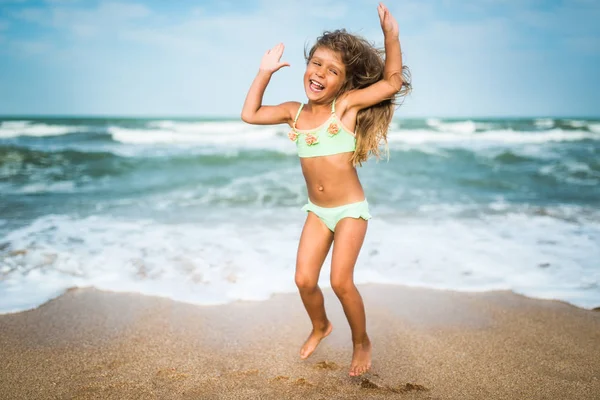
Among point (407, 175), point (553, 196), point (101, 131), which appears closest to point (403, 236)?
point (553, 196)

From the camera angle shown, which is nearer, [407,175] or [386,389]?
[386,389]

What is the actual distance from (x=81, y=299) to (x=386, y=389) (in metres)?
2.56

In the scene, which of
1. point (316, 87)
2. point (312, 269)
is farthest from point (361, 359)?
point (316, 87)

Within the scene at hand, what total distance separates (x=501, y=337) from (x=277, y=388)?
165 centimetres

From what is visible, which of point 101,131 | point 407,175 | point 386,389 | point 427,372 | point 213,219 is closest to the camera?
point 386,389

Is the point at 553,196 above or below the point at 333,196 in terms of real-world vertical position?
below

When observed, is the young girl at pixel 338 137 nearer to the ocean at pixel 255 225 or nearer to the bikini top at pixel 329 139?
the bikini top at pixel 329 139

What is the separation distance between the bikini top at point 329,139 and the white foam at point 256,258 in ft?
5.31

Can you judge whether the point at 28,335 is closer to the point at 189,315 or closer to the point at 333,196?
the point at 189,315

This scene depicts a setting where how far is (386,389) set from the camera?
257cm

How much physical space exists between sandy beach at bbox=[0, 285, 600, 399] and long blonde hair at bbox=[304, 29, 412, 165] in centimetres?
129

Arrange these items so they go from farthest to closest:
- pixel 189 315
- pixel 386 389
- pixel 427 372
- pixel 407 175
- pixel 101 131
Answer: pixel 101 131
pixel 407 175
pixel 189 315
pixel 427 372
pixel 386 389

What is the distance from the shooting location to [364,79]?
2.94 metres

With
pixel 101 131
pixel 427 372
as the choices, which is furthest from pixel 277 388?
pixel 101 131
